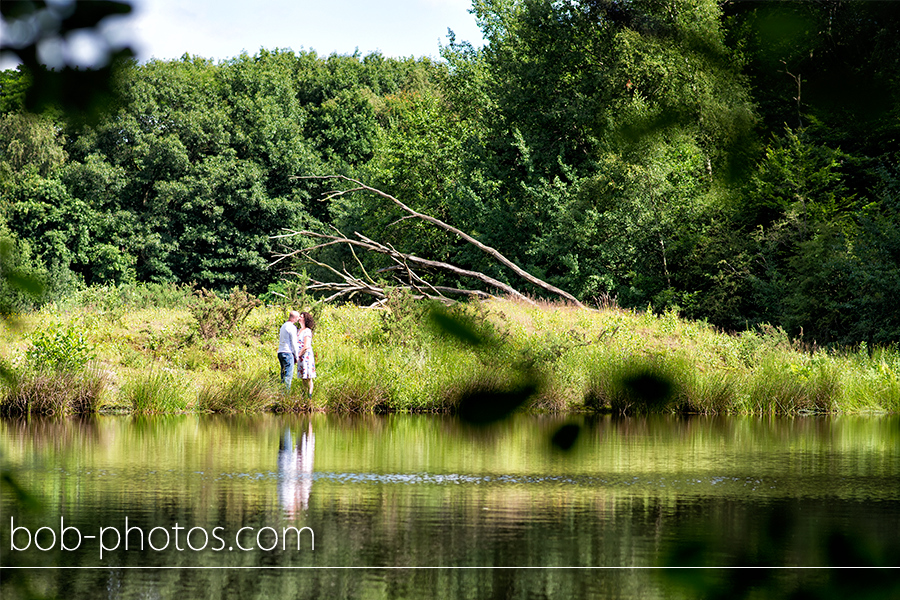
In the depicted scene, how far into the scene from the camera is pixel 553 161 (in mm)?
26906

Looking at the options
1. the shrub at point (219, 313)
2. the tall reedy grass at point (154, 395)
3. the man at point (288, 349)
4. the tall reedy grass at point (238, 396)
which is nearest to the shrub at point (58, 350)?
the tall reedy grass at point (154, 395)

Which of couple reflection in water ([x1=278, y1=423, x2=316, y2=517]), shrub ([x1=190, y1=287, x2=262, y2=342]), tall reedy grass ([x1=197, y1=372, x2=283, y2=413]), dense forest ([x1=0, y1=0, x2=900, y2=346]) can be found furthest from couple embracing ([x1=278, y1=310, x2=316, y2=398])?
shrub ([x1=190, y1=287, x2=262, y2=342])

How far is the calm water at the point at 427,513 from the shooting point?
16.3 feet

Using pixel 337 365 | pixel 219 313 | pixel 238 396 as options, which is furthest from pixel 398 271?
pixel 219 313

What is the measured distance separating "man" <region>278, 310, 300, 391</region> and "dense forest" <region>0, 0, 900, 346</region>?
12.0 ft

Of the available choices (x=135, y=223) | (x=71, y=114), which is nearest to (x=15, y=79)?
(x=71, y=114)

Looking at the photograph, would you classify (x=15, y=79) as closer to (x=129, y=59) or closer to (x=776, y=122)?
(x=129, y=59)

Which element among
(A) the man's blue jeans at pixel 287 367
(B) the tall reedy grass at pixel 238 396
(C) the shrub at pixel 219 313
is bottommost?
(B) the tall reedy grass at pixel 238 396

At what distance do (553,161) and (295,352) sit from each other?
13.1 metres

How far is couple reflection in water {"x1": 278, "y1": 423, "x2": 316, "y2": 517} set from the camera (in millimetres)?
7823

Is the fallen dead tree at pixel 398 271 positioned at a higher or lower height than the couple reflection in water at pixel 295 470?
higher

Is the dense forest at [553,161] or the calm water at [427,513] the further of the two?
the calm water at [427,513]

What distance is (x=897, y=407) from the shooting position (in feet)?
59.5

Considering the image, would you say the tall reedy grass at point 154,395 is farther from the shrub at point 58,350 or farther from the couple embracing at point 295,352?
the couple embracing at point 295,352
